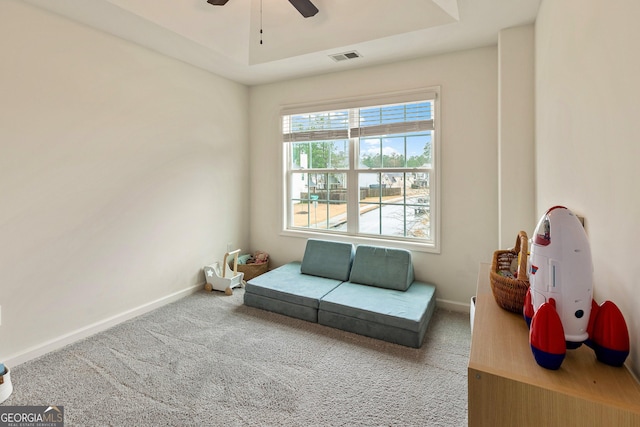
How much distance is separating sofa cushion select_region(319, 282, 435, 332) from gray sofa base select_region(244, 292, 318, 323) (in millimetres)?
150

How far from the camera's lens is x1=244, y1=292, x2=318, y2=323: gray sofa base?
2.94 m

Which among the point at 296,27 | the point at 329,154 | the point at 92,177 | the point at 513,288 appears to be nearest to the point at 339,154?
the point at 329,154

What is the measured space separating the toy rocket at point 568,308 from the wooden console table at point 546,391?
A: 44mm

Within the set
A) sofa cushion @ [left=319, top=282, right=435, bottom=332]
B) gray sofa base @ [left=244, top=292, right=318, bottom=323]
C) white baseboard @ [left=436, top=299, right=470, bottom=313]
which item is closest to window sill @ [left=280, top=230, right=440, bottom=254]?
sofa cushion @ [left=319, top=282, right=435, bottom=332]

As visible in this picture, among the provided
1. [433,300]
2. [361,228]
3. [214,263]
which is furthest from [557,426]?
[214,263]

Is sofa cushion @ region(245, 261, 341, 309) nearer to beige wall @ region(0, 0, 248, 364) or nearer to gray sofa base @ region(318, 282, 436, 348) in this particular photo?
gray sofa base @ region(318, 282, 436, 348)

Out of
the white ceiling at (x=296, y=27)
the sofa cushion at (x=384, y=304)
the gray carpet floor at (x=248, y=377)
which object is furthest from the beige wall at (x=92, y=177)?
the sofa cushion at (x=384, y=304)

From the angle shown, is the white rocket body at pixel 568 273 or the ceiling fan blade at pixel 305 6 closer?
the white rocket body at pixel 568 273

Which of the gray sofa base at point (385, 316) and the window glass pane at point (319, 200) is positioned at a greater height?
the window glass pane at point (319, 200)

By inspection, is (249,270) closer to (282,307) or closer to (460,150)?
(282,307)

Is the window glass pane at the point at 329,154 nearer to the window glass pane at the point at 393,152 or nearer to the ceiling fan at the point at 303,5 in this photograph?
the window glass pane at the point at 393,152

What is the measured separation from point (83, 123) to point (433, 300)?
3.53 meters

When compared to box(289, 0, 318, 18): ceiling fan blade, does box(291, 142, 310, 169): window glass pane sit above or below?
below

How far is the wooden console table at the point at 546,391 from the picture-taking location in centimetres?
74
